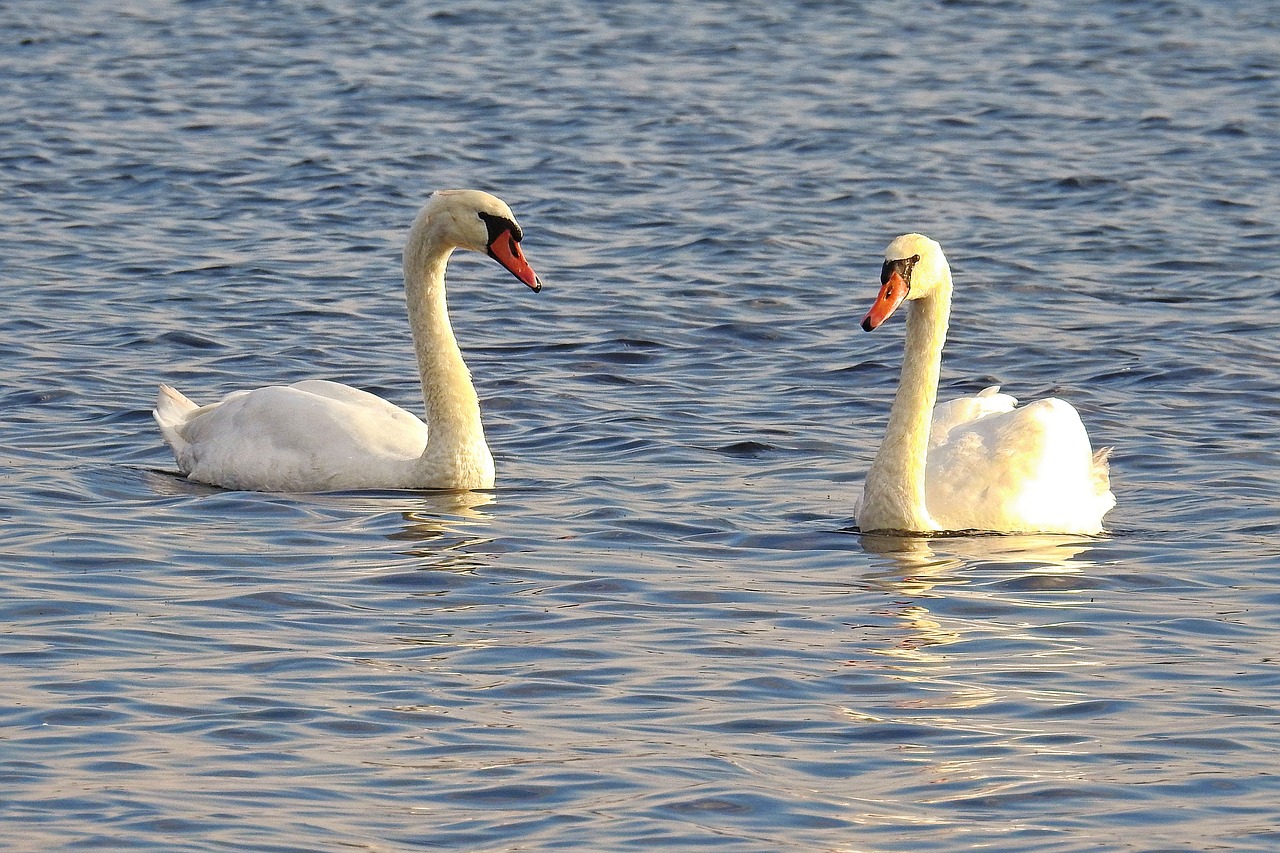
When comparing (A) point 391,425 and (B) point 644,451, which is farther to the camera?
(B) point 644,451

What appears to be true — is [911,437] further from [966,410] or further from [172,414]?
[172,414]

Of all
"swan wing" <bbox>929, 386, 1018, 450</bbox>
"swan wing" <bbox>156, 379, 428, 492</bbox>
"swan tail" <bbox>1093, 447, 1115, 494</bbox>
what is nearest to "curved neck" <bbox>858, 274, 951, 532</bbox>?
"swan wing" <bbox>929, 386, 1018, 450</bbox>

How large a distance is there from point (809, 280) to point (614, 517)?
19.8 feet

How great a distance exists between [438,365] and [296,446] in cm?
77

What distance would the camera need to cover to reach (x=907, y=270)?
9.33 metres

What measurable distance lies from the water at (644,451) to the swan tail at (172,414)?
17 centimetres

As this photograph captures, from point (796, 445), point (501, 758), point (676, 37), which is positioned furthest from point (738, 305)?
point (676, 37)

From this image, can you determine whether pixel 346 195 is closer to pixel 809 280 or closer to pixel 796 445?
pixel 809 280

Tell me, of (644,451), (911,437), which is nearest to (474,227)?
(644,451)

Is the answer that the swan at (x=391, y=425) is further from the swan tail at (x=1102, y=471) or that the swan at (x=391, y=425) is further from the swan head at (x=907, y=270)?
the swan tail at (x=1102, y=471)

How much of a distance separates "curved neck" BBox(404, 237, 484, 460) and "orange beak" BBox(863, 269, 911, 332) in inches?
80.6

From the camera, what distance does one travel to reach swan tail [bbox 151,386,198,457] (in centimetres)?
1073

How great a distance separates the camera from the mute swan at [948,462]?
30.7 feet

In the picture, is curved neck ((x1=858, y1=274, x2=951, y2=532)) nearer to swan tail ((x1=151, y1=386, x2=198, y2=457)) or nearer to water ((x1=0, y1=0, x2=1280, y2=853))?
water ((x1=0, y1=0, x2=1280, y2=853))
